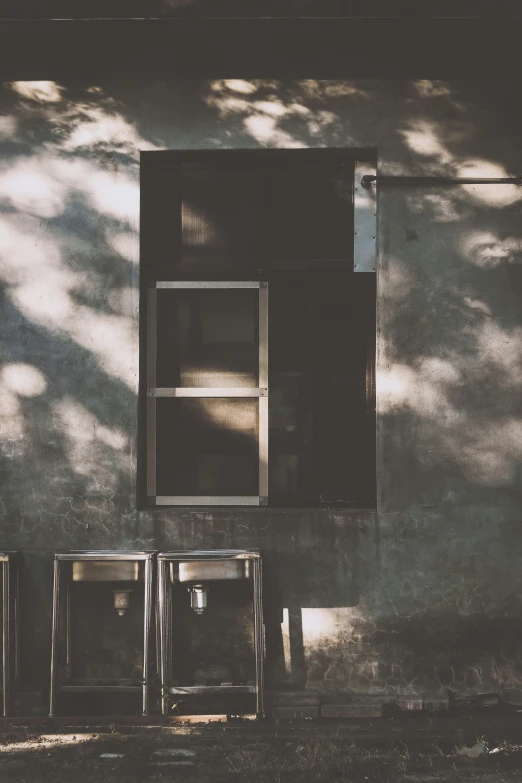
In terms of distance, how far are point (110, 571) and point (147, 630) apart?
491mm

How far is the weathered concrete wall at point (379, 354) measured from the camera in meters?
5.56

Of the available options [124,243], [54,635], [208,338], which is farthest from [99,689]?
[124,243]

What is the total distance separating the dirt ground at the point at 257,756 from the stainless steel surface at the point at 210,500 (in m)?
1.59

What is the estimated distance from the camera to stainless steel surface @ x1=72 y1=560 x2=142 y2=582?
536 cm

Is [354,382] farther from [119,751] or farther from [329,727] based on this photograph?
[119,751]

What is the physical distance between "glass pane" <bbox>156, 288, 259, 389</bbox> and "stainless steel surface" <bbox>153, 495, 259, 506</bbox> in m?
0.86

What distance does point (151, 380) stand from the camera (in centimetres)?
584

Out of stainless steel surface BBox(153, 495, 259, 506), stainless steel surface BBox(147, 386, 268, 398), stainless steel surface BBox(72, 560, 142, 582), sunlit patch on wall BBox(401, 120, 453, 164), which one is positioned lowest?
stainless steel surface BBox(72, 560, 142, 582)

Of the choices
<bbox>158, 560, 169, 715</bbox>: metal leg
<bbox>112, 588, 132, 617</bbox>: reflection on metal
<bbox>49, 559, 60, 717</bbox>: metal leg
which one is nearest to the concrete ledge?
<bbox>158, 560, 169, 715</bbox>: metal leg

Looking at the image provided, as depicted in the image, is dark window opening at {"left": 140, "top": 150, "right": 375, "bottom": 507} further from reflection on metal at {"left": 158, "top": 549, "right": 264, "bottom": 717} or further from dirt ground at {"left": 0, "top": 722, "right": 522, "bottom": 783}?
dirt ground at {"left": 0, "top": 722, "right": 522, "bottom": 783}

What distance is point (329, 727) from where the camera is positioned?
517 cm

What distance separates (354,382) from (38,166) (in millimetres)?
2925

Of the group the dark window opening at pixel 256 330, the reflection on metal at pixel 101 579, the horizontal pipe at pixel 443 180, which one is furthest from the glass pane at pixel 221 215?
the reflection on metal at pixel 101 579

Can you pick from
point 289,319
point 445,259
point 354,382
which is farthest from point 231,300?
point 445,259
